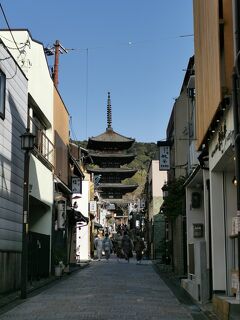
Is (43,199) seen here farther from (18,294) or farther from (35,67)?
(18,294)

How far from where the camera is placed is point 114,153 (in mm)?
76562

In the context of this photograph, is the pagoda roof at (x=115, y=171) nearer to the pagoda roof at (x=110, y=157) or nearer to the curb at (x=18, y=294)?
the pagoda roof at (x=110, y=157)

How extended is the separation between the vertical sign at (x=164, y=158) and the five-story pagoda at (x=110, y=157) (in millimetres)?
43432

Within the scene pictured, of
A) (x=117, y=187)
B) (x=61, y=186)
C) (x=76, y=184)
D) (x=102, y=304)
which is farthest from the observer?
(x=117, y=187)

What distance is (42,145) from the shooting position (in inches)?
958

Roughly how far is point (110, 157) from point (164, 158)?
47125mm

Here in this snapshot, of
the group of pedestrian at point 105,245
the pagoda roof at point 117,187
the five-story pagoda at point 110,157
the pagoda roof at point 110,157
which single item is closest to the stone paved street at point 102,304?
the group of pedestrian at point 105,245

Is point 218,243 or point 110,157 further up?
point 110,157

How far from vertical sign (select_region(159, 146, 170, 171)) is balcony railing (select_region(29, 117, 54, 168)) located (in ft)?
18.5

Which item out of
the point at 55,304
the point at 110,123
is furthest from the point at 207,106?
the point at 110,123

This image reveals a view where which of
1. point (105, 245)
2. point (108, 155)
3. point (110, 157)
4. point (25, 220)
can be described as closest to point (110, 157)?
point (110, 157)

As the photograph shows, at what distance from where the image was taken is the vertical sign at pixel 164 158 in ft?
94.3

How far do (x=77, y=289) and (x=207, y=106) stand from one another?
26.0 ft

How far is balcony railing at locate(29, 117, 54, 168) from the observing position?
22.6 metres
